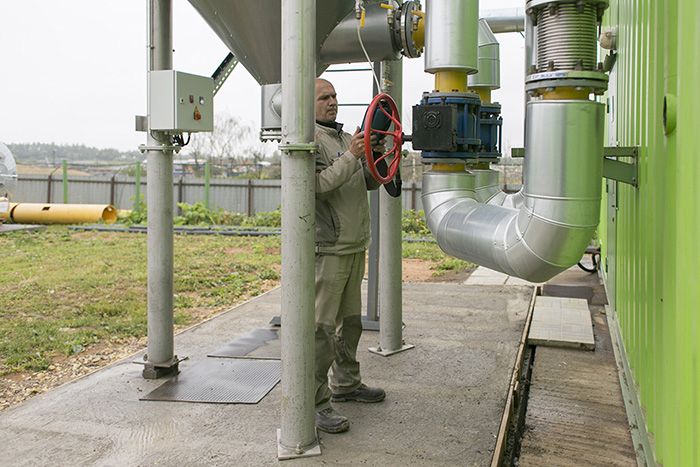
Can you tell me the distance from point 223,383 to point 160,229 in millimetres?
1223

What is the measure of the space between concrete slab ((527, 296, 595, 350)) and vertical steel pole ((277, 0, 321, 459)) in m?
2.74

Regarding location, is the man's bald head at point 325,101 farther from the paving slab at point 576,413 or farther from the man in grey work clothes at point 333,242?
the paving slab at point 576,413


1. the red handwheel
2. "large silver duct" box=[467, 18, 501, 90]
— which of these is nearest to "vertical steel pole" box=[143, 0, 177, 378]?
the red handwheel

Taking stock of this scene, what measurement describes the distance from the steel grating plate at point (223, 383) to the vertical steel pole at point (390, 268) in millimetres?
925

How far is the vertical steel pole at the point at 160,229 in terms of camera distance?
4.51 m

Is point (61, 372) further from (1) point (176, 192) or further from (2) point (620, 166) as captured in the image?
(1) point (176, 192)

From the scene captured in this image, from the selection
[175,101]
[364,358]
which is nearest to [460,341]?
[364,358]

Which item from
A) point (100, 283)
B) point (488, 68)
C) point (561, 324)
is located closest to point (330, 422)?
point (561, 324)

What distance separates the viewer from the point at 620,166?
3.33 meters

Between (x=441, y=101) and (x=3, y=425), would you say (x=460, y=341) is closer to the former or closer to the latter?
(x=441, y=101)

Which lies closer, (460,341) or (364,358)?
(364,358)

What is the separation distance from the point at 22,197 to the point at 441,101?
20431mm

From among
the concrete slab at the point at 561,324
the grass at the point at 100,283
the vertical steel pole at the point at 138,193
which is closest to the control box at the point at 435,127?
the concrete slab at the point at 561,324

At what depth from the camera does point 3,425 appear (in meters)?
3.71
